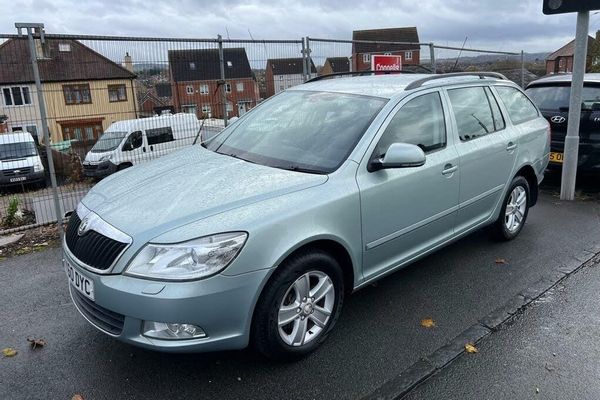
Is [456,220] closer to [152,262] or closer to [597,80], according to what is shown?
[152,262]

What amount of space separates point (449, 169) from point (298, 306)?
1.77m

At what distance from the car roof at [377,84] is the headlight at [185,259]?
74.3 inches

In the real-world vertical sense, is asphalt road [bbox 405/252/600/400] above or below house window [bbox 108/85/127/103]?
below

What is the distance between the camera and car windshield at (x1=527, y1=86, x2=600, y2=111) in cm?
689

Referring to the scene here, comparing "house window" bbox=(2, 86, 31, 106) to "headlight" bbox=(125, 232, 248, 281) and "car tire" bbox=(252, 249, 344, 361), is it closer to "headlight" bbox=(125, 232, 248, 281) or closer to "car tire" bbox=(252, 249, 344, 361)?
"headlight" bbox=(125, 232, 248, 281)

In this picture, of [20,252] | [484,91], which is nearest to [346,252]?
[484,91]

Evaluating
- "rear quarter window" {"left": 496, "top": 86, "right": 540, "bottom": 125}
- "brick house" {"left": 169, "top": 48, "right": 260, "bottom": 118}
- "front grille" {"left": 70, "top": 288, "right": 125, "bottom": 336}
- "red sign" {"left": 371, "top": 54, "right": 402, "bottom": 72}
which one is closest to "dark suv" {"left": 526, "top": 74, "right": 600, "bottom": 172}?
"rear quarter window" {"left": 496, "top": 86, "right": 540, "bottom": 125}

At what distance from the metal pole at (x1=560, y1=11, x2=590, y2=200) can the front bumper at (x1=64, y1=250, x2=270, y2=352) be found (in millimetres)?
5631

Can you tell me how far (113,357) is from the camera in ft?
10.1

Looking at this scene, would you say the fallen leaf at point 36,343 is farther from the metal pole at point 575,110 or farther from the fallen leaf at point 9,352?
the metal pole at point 575,110

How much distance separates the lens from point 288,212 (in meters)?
2.74

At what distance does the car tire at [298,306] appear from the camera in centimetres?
272

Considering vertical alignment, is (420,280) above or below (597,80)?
below

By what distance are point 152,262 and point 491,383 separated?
2057 mm
